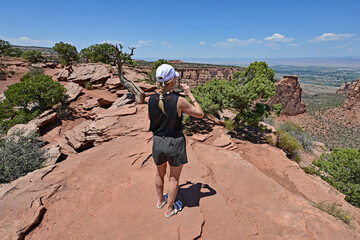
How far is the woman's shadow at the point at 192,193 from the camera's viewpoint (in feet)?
11.0

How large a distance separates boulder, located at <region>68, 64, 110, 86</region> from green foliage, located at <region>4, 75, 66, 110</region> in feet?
12.6

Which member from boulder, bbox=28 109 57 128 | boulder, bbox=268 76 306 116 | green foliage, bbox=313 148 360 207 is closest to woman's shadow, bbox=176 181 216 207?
green foliage, bbox=313 148 360 207

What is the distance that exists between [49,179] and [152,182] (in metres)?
2.52

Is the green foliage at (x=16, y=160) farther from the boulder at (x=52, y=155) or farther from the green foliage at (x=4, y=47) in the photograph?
the green foliage at (x=4, y=47)

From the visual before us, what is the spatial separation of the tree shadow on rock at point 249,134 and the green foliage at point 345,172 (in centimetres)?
314

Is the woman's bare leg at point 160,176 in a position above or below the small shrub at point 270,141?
above

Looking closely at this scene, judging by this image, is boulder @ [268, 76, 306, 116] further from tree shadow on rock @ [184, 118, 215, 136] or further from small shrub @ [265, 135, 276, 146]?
tree shadow on rock @ [184, 118, 215, 136]

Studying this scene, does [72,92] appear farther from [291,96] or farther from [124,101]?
[291,96]

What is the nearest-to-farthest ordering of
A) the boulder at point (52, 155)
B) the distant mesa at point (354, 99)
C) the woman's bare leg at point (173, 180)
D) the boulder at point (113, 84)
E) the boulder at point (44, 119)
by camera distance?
the woman's bare leg at point (173, 180), the boulder at point (52, 155), the boulder at point (44, 119), the boulder at point (113, 84), the distant mesa at point (354, 99)

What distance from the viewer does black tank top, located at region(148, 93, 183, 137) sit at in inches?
86.8

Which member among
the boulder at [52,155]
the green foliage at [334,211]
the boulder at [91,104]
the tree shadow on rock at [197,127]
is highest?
the boulder at [91,104]

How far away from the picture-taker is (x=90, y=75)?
1596cm

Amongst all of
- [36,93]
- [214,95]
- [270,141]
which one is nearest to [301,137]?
[270,141]

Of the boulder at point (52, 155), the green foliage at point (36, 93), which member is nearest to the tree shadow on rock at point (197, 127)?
the boulder at point (52, 155)
